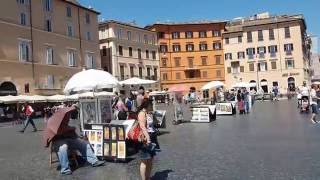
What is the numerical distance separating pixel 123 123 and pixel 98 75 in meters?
4.06

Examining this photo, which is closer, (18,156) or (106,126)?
(106,126)

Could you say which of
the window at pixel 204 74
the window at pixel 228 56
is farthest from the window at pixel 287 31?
the window at pixel 204 74

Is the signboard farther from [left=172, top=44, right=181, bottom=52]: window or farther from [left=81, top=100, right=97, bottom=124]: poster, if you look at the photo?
[left=172, top=44, right=181, bottom=52]: window

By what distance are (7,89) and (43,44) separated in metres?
8.17

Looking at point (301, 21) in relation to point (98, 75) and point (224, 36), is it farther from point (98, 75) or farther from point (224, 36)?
point (98, 75)

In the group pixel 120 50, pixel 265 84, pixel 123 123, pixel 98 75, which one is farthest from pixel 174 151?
pixel 265 84

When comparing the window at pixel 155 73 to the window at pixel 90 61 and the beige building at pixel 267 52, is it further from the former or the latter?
the window at pixel 90 61

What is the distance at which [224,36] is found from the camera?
Result: 8881 cm

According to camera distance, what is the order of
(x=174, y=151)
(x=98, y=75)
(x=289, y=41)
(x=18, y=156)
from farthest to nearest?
1. (x=289, y=41)
2. (x=98, y=75)
3. (x=18, y=156)
4. (x=174, y=151)

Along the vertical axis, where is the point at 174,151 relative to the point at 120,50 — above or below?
below

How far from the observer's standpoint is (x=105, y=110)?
15359 mm

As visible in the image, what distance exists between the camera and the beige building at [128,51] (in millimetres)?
72688

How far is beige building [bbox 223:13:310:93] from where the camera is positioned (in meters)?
84.1

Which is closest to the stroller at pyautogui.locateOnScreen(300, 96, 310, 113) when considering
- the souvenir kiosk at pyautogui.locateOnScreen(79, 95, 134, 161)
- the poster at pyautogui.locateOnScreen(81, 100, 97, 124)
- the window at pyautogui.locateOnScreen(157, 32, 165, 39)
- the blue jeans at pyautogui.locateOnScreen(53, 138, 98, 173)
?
the poster at pyautogui.locateOnScreen(81, 100, 97, 124)
